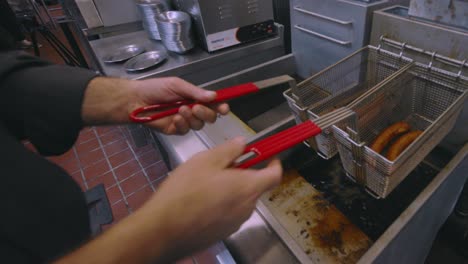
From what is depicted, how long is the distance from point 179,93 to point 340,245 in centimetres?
58

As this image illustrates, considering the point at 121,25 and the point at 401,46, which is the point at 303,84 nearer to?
the point at 401,46

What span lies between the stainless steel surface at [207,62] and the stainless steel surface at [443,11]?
2.67ft

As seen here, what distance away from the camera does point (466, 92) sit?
58 centimetres

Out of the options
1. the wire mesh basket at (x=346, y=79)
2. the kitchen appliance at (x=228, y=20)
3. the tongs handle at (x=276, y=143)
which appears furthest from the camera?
the kitchen appliance at (x=228, y=20)

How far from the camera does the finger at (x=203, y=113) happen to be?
69 centimetres

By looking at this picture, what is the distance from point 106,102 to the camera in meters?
0.72

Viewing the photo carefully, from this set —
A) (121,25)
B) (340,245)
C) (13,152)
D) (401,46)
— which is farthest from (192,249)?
(121,25)

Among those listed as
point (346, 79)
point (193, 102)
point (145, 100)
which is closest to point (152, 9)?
point (145, 100)

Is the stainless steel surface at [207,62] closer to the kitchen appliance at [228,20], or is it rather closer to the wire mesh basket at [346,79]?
the kitchen appliance at [228,20]

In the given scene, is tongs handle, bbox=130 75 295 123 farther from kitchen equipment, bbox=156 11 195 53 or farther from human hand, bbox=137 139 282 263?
kitchen equipment, bbox=156 11 195 53

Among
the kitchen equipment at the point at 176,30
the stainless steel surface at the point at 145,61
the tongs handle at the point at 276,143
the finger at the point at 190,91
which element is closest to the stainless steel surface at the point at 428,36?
the tongs handle at the point at 276,143

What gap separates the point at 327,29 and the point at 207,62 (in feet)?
2.00

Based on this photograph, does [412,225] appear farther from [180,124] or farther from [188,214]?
[180,124]

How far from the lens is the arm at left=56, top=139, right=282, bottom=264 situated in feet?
1.12
